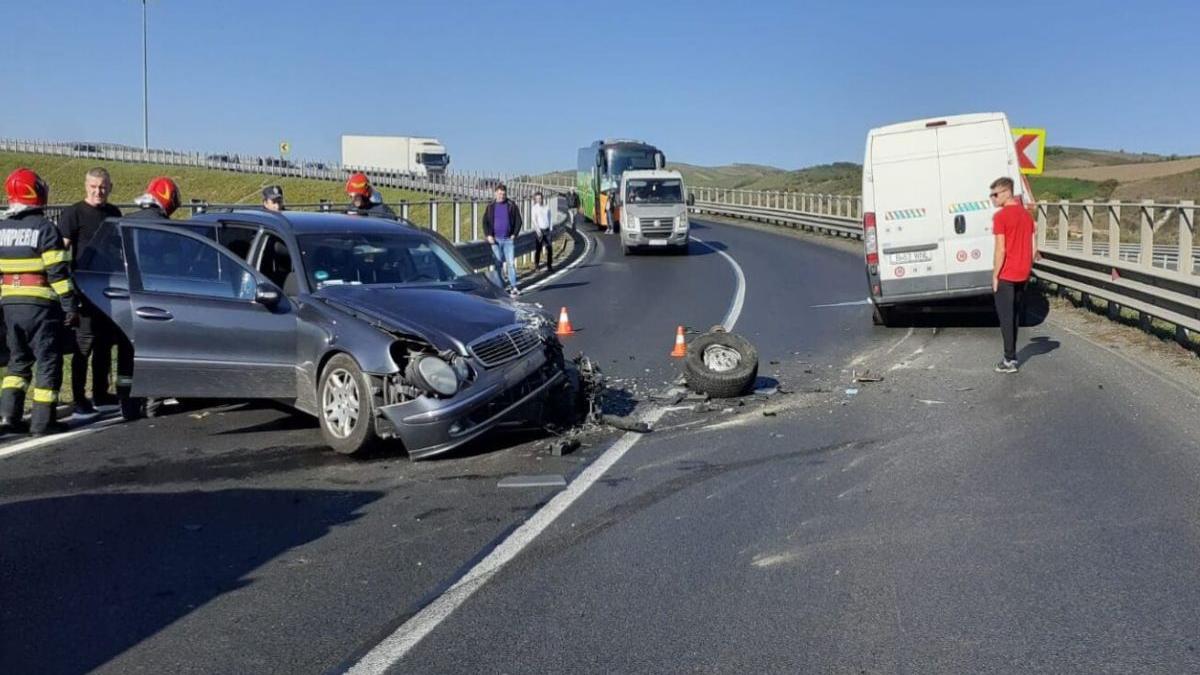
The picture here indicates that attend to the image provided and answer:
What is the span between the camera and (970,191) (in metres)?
14.1

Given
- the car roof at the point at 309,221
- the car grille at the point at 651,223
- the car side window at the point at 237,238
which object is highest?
the car grille at the point at 651,223

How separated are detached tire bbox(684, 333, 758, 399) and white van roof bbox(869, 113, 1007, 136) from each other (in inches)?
221

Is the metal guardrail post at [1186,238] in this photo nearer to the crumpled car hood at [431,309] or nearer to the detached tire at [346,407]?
the crumpled car hood at [431,309]

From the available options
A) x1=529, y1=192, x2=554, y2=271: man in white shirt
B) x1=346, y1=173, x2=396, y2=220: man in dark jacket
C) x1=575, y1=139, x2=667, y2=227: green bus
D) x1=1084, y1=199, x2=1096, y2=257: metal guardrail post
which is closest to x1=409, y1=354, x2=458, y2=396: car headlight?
→ x1=346, y1=173, x2=396, y2=220: man in dark jacket

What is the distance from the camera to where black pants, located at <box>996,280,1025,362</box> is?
11227 mm

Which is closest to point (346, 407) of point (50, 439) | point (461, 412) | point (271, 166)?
point (461, 412)

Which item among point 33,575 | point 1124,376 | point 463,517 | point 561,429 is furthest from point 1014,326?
point 33,575

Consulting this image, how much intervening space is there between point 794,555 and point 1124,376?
6.61 m

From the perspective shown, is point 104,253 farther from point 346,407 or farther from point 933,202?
point 933,202

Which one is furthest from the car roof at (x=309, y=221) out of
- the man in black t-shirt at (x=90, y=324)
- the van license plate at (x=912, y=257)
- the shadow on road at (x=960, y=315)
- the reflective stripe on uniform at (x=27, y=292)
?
the shadow on road at (x=960, y=315)

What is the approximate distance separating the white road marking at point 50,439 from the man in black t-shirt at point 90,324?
314mm

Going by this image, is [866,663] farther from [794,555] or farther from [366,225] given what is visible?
[366,225]

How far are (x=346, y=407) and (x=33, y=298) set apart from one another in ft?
8.57

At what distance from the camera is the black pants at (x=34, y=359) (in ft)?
27.7
